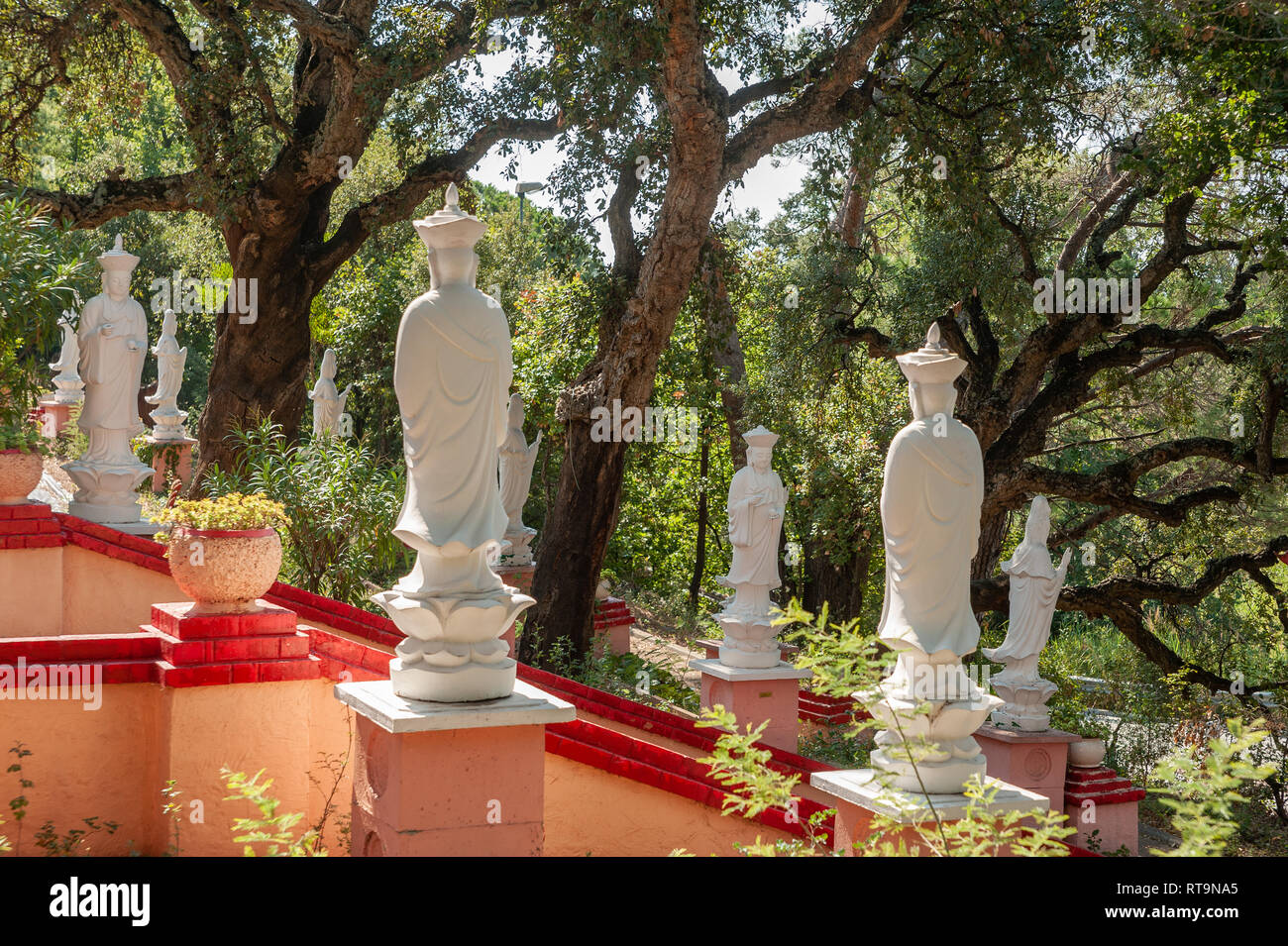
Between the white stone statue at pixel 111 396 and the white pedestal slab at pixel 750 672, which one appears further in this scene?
the white pedestal slab at pixel 750 672

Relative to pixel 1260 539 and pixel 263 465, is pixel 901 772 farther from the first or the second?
pixel 1260 539

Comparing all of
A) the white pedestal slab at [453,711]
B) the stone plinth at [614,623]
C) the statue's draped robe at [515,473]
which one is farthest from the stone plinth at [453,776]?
the stone plinth at [614,623]

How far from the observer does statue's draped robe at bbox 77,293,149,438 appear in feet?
29.5

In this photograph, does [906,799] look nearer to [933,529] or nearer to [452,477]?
[933,529]

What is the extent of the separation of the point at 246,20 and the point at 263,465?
483cm

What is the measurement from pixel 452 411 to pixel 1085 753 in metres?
7.90

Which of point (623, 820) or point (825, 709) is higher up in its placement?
point (623, 820)

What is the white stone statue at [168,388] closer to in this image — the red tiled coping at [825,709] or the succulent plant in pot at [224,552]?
the red tiled coping at [825,709]

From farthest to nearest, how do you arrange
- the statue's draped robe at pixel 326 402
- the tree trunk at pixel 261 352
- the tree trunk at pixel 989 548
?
1. the statue's draped robe at pixel 326 402
2. the tree trunk at pixel 989 548
3. the tree trunk at pixel 261 352

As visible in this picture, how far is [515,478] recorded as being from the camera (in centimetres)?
1335

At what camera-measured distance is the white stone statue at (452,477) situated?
4.45 meters

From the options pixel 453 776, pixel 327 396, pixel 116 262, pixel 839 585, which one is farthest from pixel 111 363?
pixel 327 396

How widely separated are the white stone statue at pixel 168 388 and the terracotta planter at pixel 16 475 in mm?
10525

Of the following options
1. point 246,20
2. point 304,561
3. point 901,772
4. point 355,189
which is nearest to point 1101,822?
point 901,772
